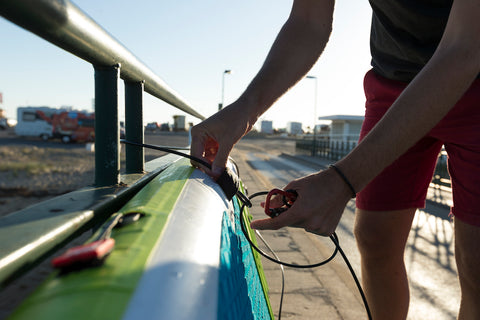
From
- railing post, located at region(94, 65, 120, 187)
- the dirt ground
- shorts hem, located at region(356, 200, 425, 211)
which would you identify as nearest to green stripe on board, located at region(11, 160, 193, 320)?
railing post, located at region(94, 65, 120, 187)

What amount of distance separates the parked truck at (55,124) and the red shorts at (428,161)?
3034 centimetres

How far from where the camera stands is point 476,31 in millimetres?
811

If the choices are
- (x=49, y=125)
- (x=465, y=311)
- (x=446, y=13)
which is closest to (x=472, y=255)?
(x=465, y=311)

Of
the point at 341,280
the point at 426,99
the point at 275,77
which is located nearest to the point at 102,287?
the point at 426,99

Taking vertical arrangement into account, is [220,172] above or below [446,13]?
below

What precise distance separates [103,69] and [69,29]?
13.1 inches

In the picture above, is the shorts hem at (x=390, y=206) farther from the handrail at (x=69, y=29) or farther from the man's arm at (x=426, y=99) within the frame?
the handrail at (x=69, y=29)

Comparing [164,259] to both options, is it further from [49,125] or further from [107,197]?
[49,125]

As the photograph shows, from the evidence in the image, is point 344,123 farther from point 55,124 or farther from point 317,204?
point 317,204

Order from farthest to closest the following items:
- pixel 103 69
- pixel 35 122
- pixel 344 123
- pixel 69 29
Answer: pixel 35 122
pixel 344 123
pixel 103 69
pixel 69 29

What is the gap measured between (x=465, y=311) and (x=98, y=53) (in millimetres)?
1288

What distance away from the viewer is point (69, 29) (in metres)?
0.61

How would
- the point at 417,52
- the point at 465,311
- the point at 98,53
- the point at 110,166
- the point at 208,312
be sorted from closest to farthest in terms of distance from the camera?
the point at 208,312
the point at 98,53
the point at 110,166
the point at 465,311
the point at 417,52

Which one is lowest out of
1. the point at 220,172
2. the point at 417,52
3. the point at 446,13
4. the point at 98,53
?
the point at 220,172
